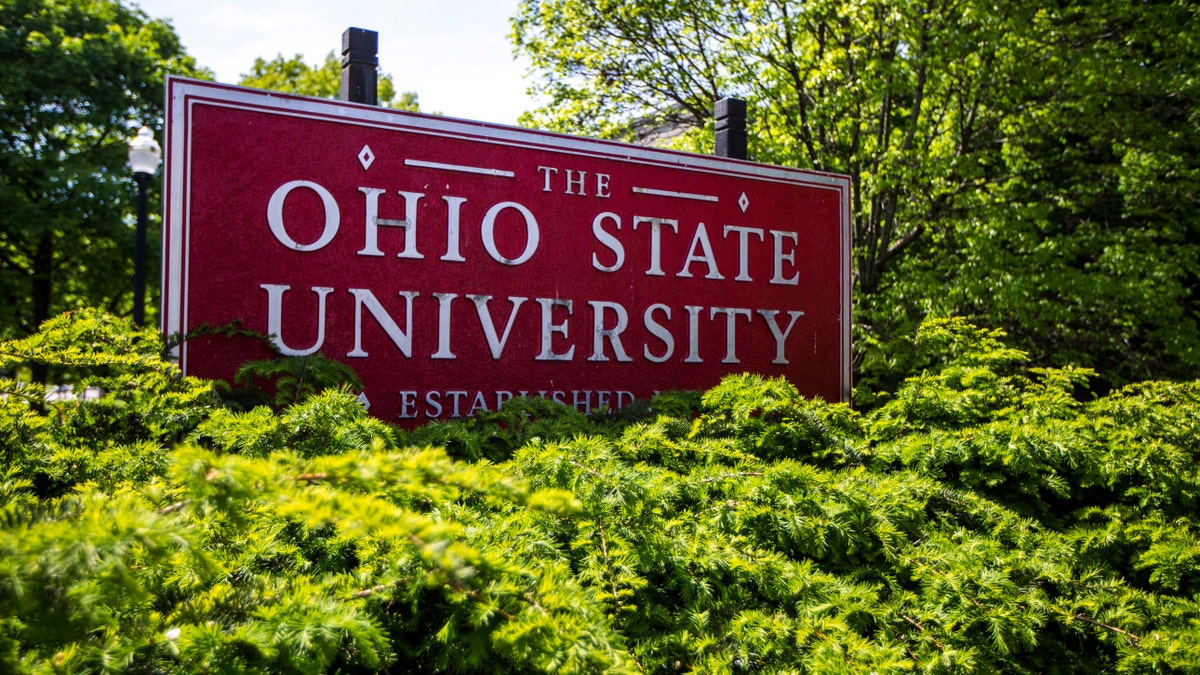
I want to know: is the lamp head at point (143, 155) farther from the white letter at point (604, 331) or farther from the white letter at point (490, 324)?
the white letter at point (604, 331)

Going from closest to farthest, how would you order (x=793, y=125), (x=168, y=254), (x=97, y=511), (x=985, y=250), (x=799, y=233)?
1. (x=97, y=511)
2. (x=168, y=254)
3. (x=799, y=233)
4. (x=985, y=250)
5. (x=793, y=125)

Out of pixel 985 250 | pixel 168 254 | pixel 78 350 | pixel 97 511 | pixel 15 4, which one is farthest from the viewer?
pixel 15 4

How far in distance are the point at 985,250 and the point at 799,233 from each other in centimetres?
437

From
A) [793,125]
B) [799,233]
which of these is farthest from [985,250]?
[799,233]

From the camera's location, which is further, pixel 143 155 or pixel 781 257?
pixel 143 155

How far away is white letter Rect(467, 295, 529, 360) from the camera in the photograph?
13.8 ft

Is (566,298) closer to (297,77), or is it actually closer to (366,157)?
(366,157)

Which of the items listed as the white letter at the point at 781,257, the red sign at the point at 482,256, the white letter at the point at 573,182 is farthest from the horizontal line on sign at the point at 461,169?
the white letter at the point at 781,257

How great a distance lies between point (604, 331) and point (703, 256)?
706 millimetres

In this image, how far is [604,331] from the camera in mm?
4492

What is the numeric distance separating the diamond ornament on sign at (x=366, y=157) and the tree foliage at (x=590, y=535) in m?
1.17

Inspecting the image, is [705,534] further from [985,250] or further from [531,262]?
[985,250]

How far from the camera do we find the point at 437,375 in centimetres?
413

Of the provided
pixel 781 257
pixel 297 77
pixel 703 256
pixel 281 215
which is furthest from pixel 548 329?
pixel 297 77
